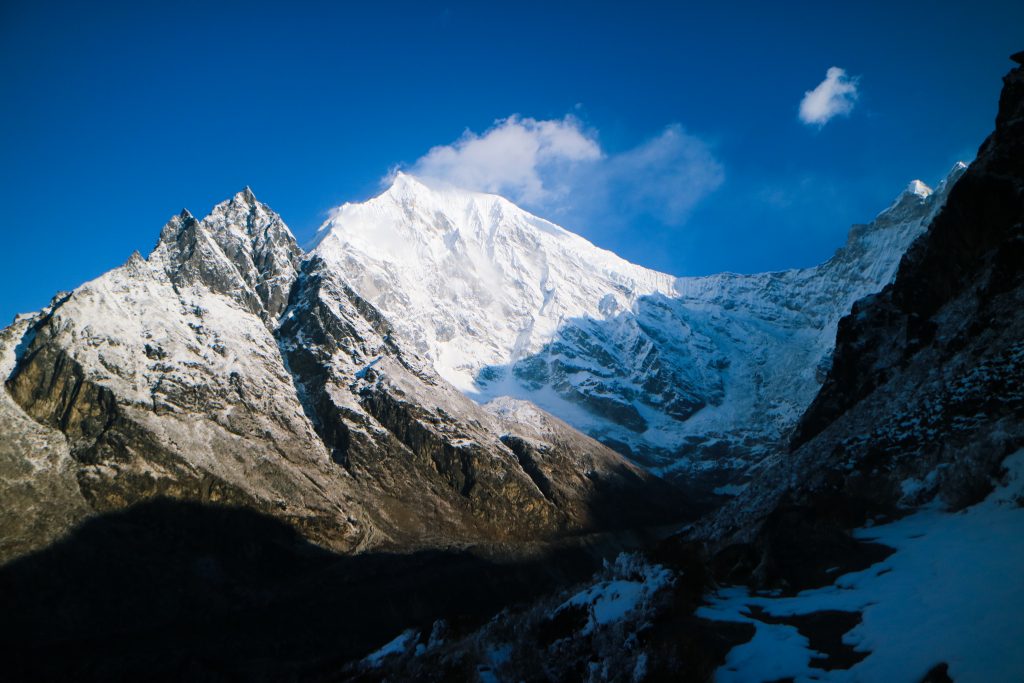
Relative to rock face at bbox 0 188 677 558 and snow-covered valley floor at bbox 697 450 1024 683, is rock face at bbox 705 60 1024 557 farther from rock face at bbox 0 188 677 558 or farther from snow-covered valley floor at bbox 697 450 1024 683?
rock face at bbox 0 188 677 558

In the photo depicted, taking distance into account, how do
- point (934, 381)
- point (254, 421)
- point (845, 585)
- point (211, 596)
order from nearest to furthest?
point (845, 585) → point (934, 381) → point (211, 596) → point (254, 421)

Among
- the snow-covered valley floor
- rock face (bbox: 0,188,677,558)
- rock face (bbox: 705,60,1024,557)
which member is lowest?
the snow-covered valley floor

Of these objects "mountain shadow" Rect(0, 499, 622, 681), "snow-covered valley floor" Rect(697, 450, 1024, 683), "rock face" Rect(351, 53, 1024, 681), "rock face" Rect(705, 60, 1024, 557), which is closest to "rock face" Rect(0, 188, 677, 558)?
"mountain shadow" Rect(0, 499, 622, 681)

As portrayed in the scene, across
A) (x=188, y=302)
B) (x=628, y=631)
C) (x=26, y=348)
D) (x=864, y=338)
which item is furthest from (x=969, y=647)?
(x=188, y=302)

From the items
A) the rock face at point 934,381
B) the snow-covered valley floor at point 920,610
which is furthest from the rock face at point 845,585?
the rock face at point 934,381

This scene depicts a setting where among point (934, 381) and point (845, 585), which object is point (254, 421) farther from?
point (845, 585)

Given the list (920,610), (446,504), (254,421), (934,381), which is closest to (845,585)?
(920,610)
